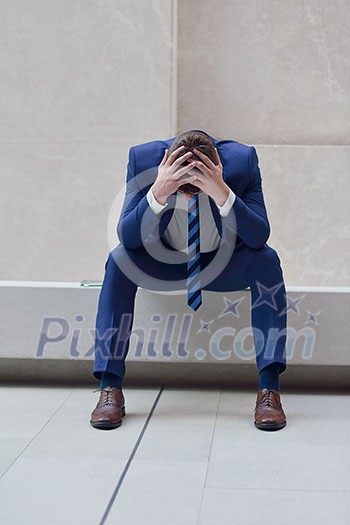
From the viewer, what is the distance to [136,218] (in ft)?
8.37

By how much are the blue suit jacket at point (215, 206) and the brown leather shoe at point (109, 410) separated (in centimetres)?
46

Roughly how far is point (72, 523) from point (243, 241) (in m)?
1.14

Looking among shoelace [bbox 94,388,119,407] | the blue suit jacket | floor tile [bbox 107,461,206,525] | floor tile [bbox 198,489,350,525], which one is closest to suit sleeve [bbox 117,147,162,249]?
the blue suit jacket

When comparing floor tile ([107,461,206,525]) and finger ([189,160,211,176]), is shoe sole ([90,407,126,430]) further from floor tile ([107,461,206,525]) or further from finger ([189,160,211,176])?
finger ([189,160,211,176])

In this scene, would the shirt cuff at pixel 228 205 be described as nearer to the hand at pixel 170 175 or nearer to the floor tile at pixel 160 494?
the hand at pixel 170 175

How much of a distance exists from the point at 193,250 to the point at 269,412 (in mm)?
556

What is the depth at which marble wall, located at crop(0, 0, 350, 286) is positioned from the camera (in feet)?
11.5

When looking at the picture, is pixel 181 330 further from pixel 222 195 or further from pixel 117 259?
pixel 222 195

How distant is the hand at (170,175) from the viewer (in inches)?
96.5

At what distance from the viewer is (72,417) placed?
8.46 ft

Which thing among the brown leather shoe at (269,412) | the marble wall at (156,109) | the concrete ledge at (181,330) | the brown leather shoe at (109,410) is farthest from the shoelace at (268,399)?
the marble wall at (156,109)

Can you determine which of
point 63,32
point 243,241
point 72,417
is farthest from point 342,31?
point 72,417

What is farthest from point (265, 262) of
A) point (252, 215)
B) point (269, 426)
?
point (269, 426)

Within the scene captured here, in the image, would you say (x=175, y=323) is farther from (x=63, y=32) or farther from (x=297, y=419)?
(x=63, y=32)
